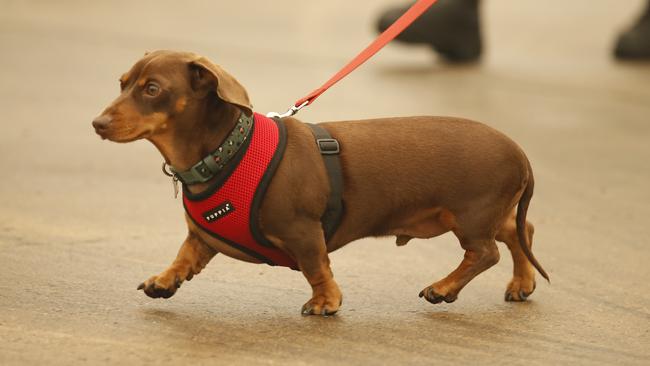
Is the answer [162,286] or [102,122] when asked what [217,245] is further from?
[102,122]

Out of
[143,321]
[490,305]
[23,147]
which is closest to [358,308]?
[490,305]

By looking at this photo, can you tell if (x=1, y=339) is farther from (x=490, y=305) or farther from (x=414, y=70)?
(x=414, y=70)

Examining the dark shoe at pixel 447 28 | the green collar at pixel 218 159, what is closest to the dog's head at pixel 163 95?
the green collar at pixel 218 159

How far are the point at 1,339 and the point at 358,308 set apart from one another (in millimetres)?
1328

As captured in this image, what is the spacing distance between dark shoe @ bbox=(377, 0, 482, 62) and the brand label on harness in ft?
18.8

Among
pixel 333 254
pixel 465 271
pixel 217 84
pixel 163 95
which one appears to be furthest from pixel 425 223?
pixel 163 95

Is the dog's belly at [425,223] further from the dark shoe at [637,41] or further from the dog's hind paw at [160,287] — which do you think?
the dark shoe at [637,41]

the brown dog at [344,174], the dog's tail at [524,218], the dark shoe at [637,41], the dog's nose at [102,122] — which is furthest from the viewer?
the dark shoe at [637,41]

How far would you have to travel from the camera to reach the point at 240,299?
14.9ft

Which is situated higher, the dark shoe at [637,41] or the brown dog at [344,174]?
the brown dog at [344,174]

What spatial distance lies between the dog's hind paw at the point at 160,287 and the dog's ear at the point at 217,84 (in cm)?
71

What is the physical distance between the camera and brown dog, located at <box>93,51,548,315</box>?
410cm

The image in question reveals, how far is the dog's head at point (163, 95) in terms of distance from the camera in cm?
400

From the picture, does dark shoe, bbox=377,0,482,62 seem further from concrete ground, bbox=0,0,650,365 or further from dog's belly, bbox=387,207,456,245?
dog's belly, bbox=387,207,456,245
